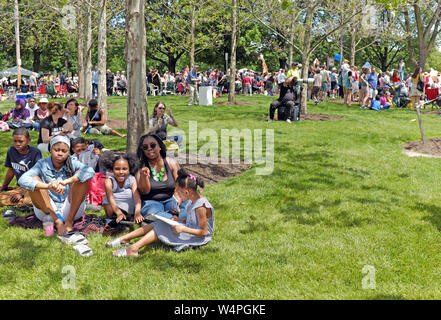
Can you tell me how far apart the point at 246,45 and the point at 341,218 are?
137ft

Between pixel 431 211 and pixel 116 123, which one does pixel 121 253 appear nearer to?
pixel 431 211

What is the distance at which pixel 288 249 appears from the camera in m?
4.95

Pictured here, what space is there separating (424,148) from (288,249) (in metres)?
7.28

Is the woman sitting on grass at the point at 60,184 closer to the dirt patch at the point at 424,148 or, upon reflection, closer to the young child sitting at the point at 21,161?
the young child sitting at the point at 21,161

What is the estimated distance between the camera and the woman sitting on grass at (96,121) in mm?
11414

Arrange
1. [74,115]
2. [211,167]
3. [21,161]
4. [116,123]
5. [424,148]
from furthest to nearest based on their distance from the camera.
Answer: [116,123] → [424,148] → [74,115] → [211,167] → [21,161]

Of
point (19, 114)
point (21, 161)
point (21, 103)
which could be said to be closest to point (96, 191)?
point (21, 161)

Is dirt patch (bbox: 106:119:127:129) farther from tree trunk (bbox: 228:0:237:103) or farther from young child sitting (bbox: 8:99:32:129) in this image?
tree trunk (bbox: 228:0:237:103)

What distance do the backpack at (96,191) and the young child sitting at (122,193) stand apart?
81 centimetres

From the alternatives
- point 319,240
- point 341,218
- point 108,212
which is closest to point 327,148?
point 341,218

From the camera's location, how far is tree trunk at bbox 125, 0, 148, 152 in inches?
281

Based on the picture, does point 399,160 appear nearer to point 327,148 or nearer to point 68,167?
point 327,148

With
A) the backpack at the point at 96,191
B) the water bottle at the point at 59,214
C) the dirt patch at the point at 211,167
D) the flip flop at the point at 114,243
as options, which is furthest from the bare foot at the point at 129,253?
the dirt patch at the point at 211,167

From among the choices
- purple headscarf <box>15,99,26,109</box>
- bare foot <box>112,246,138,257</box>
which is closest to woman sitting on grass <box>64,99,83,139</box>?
bare foot <box>112,246,138,257</box>
